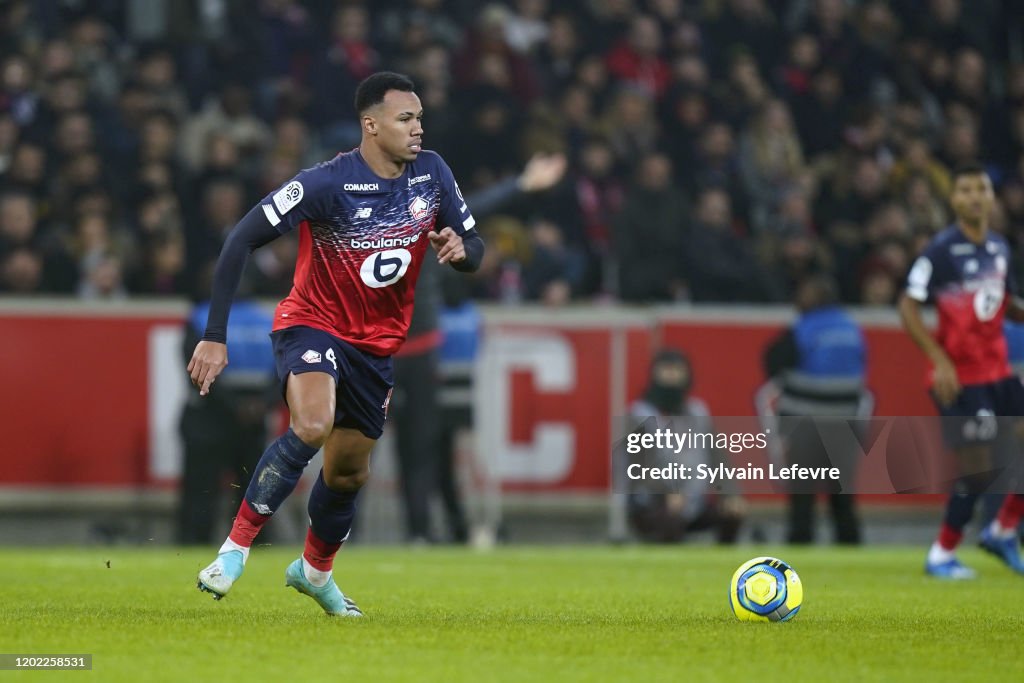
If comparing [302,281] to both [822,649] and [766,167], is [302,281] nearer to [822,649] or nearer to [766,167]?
[822,649]

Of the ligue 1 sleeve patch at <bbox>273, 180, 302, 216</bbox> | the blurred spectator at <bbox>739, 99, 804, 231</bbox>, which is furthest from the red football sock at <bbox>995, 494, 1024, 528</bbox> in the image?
the blurred spectator at <bbox>739, 99, 804, 231</bbox>

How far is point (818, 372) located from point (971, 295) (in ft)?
14.4

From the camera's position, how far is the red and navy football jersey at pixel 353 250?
292 inches

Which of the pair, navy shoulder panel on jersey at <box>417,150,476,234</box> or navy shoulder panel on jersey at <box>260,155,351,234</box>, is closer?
navy shoulder panel on jersey at <box>260,155,351,234</box>

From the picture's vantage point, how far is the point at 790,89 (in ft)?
64.2

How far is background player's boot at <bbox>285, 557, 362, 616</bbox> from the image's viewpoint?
7418 millimetres

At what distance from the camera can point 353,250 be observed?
7.47 meters

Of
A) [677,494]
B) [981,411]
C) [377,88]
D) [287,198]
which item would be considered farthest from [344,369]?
[677,494]

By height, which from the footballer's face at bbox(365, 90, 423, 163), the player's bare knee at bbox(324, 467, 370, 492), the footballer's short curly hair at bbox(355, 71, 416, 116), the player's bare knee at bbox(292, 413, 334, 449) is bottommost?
the player's bare knee at bbox(324, 467, 370, 492)

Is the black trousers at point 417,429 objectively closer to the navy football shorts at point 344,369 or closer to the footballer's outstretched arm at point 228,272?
the navy football shorts at point 344,369

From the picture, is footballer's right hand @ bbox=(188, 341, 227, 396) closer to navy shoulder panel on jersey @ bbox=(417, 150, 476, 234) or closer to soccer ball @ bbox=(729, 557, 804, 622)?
navy shoulder panel on jersey @ bbox=(417, 150, 476, 234)

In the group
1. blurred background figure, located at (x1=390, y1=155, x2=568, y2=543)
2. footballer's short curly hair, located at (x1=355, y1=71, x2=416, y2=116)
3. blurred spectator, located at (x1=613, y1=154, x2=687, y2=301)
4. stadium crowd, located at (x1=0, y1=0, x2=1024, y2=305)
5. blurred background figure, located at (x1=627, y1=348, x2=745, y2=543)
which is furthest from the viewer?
blurred spectator, located at (x1=613, y1=154, x2=687, y2=301)

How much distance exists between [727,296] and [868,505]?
7.88ft

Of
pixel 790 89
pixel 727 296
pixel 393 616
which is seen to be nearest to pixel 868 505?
pixel 727 296
